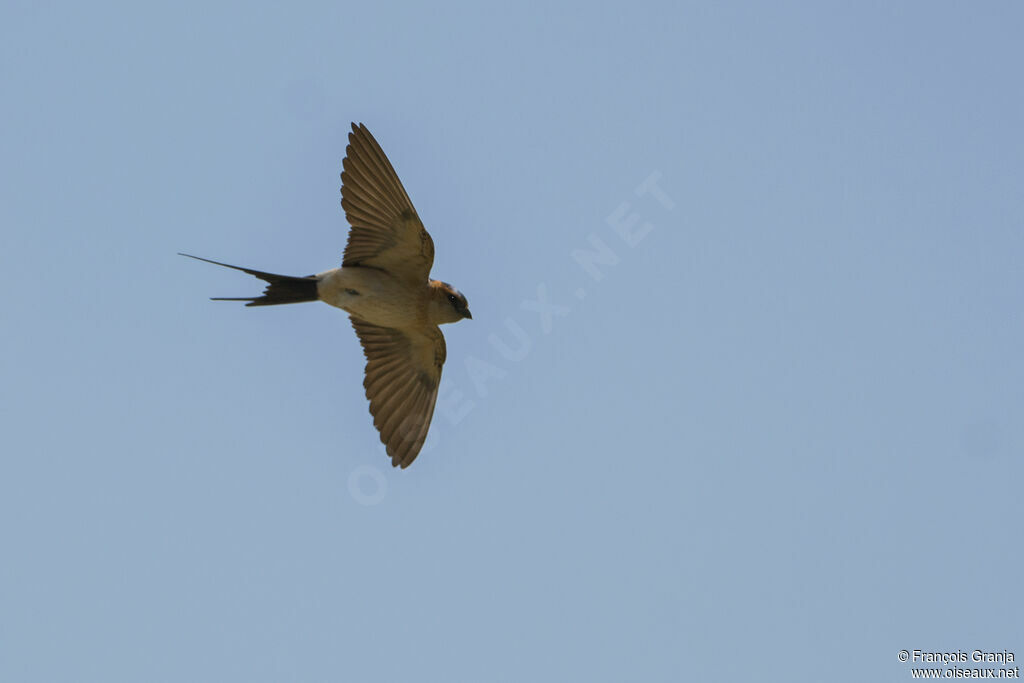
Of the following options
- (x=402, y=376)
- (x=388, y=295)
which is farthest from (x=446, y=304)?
(x=402, y=376)

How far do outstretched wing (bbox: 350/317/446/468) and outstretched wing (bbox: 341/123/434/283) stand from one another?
24.9 inches

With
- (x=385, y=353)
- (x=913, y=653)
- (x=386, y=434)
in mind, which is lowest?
(x=913, y=653)

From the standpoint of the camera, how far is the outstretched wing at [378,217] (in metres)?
6.92

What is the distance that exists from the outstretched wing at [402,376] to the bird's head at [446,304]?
0.20 metres

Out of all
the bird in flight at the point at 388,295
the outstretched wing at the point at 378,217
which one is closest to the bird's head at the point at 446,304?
the bird in flight at the point at 388,295

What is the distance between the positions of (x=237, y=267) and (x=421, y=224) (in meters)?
1.12

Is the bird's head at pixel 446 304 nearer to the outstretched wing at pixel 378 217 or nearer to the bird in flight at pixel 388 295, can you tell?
the bird in flight at pixel 388 295

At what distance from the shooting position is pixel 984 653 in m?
7.41

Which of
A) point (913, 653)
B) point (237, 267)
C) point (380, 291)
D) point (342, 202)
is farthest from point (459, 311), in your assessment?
point (913, 653)

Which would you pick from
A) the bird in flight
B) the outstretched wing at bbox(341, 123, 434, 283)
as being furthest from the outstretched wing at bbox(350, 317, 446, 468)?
the outstretched wing at bbox(341, 123, 434, 283)

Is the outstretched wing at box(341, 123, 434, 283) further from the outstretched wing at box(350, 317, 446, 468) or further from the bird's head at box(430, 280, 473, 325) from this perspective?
the outstretched wing at box(350, 317, 446, 468)

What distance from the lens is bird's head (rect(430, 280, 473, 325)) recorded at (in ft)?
24.2

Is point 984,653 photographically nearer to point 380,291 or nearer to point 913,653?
point 913,653

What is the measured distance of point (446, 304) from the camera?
292 inches
